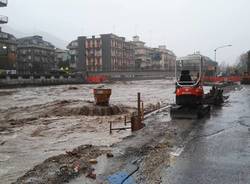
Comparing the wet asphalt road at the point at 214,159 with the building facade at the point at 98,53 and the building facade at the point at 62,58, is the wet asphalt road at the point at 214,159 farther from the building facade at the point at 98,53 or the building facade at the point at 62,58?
the building facade at the point at 62,58

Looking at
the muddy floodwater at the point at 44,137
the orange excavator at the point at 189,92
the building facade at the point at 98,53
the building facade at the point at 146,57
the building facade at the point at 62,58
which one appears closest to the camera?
the muddy floodwater at the point at 44,137

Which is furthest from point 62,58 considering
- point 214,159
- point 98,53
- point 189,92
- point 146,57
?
point 214,159

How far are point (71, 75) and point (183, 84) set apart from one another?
92005mm

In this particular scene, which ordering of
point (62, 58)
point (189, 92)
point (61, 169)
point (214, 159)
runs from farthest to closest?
point (62, 58), point (189, 92), point (214, 159), point (61, 169)

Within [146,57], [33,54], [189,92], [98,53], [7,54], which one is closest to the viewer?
[189,92]

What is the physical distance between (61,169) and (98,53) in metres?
142

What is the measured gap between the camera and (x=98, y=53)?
150 meters

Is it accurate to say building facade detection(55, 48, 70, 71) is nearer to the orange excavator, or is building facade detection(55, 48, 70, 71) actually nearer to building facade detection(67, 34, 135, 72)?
building facade detection(67, 34, 135, 72)

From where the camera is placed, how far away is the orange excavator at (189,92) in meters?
18.6

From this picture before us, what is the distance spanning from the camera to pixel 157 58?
19425cm

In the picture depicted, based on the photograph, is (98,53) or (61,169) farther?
(98,53)

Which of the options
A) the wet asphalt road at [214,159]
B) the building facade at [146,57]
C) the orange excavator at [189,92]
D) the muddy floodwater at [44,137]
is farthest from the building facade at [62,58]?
the wet asphalt road at [214,159]

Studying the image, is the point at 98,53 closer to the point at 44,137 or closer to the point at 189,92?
the point at 189,92

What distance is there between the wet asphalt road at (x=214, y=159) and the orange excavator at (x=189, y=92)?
3.40m
